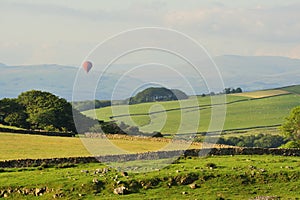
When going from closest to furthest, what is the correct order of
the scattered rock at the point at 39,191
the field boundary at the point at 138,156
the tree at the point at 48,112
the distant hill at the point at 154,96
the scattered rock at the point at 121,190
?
the scattered rock at the point at 121,190, the scattered rock at the point at 39,191, the field boundary at the point at 138,156, the tree at the point at 48,112, the distant hill at the point at 154,96

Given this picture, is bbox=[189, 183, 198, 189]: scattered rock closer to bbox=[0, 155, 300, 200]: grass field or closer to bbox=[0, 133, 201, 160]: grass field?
bbox=[0, 155, 300, 200]: grass field

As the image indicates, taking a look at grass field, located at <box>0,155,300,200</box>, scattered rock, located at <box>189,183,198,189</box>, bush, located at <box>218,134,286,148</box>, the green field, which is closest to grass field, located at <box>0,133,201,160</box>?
grass field, located at <box>0,155,300,200</box>

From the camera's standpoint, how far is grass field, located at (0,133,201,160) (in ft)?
147

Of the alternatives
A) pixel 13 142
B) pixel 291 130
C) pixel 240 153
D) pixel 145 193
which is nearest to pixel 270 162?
pixel 240 153

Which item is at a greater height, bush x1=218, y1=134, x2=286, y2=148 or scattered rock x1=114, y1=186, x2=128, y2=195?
scattered rock x1=114, y1=186, x2=128, y2=195

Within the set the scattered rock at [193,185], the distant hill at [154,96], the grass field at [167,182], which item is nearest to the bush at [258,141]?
the distant hill at [154,96]

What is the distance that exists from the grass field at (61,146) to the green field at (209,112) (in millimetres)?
62574

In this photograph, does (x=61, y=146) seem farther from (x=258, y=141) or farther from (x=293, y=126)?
(x=258, y=141)

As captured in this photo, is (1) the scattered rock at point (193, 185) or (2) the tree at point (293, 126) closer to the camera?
(1) the scattered rock at point (193, 185)

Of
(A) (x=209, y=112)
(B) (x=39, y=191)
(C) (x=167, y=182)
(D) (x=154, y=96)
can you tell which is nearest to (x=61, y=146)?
(B) (x=39, y=191)

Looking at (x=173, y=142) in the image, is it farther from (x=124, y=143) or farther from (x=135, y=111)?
(x=135, y=111)

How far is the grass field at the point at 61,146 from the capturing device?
44938 millimetres

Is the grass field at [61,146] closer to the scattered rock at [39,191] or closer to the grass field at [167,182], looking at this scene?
the grass field at [167,182]

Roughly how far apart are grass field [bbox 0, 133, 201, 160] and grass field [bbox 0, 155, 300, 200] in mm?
5373
